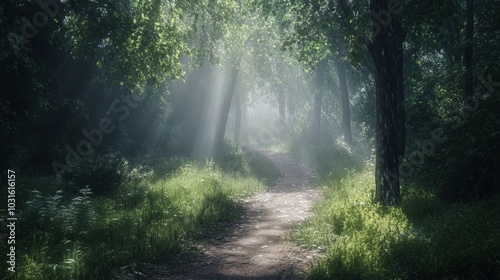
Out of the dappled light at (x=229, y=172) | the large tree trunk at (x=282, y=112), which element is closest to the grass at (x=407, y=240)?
the dappled light at (x=229, y=172)

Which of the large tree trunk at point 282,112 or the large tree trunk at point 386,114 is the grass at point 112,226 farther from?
the large tree trunk at point 282,112

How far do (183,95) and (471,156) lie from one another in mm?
22151

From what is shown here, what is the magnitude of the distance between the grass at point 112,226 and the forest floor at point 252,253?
1.50 feet

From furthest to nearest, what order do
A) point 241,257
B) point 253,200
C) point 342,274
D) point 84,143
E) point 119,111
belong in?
point 119,111
point 84,143
point 253,200
point 241,257
point 342,274

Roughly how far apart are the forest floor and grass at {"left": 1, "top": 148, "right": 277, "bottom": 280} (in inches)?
17.9

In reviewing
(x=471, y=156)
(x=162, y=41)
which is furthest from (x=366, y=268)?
(x=162, y=41)

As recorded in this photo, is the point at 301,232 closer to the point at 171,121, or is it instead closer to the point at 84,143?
the point at 84,143

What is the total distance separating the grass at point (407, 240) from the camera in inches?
201

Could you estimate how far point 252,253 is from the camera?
7664 mm

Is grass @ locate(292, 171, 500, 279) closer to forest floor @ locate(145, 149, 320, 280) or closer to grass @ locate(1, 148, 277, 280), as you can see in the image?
forest floor @ locate(145, 149, 320, 280)

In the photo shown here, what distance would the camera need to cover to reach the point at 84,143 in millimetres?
18531

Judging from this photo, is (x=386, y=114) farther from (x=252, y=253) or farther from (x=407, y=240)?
(x=252, y=253)

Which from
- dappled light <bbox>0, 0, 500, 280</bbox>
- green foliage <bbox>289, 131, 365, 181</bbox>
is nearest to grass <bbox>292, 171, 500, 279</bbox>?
dappled light <bbox>0, 0, 500, 280</bbox>

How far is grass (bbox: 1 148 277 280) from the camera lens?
19.9 ft
